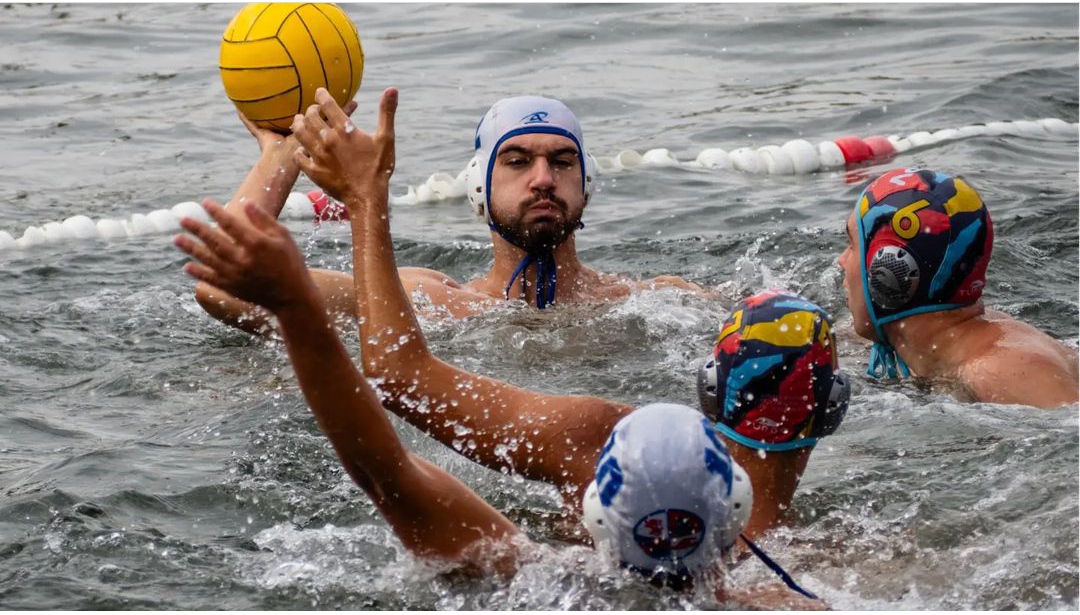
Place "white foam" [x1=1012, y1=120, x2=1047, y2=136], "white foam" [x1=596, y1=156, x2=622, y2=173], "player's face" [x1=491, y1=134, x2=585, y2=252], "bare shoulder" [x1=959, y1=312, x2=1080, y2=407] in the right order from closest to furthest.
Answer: "bare shoulder" [x1=959, y1=312, x2=1080, y2=407]
"player's face" [x1=491, y1=134, x2=585, y2=252]
"white foam" [x1=596, y1=156, x2=622, y2=173]
"white foam" [x1=1012, y1=120, x2=1047, y2=136]

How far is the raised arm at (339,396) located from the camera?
265 cm

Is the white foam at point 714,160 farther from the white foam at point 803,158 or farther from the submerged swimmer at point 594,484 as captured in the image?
the submerged swimmer at point 594,484

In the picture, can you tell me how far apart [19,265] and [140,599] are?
185 inches

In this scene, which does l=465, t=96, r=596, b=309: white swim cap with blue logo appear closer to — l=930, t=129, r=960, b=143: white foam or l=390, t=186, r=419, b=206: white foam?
l=390, t=186, r=419, b=206: white foam

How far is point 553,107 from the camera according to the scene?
6.44 metres

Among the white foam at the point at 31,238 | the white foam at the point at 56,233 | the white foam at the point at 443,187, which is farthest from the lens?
the white foam at the point at 443,187

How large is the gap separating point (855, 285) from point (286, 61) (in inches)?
90.0

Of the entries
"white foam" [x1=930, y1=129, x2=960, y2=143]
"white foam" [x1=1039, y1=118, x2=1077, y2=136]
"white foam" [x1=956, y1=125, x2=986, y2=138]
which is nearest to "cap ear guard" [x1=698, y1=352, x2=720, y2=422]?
"white foam" [x1=930, y1=129, x2=960, y2=143]

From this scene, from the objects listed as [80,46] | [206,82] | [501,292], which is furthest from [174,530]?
[80,46]

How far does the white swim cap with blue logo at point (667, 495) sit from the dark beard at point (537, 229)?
3118 millimetres

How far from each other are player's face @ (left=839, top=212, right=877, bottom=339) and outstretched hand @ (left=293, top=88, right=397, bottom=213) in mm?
2317

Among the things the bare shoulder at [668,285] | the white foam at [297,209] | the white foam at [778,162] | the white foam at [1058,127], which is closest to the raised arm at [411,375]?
the bare shoulder at [668,285]

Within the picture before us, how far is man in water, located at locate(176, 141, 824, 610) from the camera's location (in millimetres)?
2873

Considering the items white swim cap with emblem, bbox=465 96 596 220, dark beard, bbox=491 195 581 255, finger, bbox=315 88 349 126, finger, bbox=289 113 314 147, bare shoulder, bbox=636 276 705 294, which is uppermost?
finger, bbox=315 88 349 126
